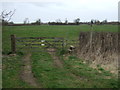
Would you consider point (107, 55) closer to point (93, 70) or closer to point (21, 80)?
point (93, 70)

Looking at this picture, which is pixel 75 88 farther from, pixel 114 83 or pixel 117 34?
pixel 117 34

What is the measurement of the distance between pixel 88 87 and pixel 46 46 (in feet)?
30.3

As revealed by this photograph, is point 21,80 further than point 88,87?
Yes

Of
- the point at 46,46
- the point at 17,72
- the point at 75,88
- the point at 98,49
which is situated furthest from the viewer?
the point at 46,46

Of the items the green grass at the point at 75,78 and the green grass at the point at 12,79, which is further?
the green grass at the point at 75,78

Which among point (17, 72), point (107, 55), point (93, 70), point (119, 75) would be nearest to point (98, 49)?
point (107, 55)

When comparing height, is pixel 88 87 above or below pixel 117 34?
below

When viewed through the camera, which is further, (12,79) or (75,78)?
(75,78)

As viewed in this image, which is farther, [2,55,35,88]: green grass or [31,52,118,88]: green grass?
[31,52,118,88]: green grass

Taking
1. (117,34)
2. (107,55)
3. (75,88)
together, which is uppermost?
(117,34)

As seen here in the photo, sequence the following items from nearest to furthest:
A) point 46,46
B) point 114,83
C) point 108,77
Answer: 1. point 114,83
2. point 108,77
3. point 46,46

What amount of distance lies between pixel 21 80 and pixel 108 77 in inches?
126

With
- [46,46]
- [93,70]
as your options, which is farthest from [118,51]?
[46,46]

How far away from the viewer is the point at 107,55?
29.4ft
